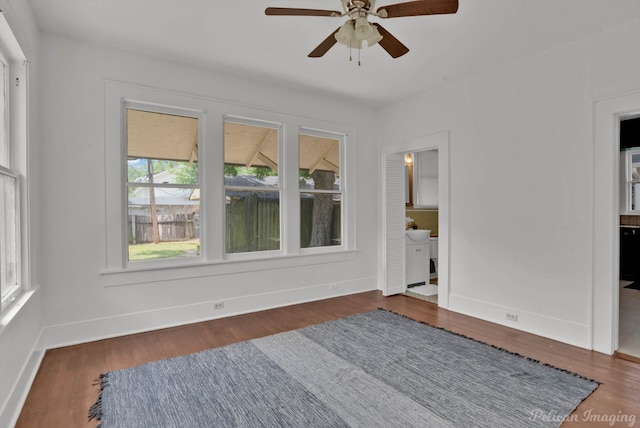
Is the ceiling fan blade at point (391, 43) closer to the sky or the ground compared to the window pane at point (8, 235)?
closer to the sky

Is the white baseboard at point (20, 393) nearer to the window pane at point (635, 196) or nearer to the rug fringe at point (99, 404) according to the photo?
the rug fringe at point (99, 404)

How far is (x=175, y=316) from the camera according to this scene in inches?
145

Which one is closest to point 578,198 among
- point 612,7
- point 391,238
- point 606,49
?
point 606,49

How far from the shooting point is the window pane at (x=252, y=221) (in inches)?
162

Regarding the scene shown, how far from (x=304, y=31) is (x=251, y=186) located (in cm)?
191

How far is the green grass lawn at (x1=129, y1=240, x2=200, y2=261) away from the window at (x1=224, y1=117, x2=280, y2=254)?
0.41 m

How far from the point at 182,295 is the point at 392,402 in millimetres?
2520

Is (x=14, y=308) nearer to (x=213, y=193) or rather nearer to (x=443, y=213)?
(x=213, y=193)

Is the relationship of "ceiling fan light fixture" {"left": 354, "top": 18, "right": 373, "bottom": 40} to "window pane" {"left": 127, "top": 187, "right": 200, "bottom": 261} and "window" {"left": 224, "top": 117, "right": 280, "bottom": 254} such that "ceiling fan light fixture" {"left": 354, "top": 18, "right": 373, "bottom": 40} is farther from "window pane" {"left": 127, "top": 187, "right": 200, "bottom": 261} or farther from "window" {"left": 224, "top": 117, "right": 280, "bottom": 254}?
"window pane" {"left": 127, "top": 187, "right": 200, "bottom": 261}

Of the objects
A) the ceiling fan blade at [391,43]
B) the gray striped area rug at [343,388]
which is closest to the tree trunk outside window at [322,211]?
the gray striped area rug at [343,388]

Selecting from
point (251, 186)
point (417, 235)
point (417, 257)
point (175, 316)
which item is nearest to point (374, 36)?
point (251, 186)

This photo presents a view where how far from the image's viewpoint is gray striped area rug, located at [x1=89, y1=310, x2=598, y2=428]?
6.75ft

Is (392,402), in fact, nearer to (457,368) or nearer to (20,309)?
(457,368)

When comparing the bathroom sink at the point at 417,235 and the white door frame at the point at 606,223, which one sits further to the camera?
the bathroom sink at the point at 417,235
